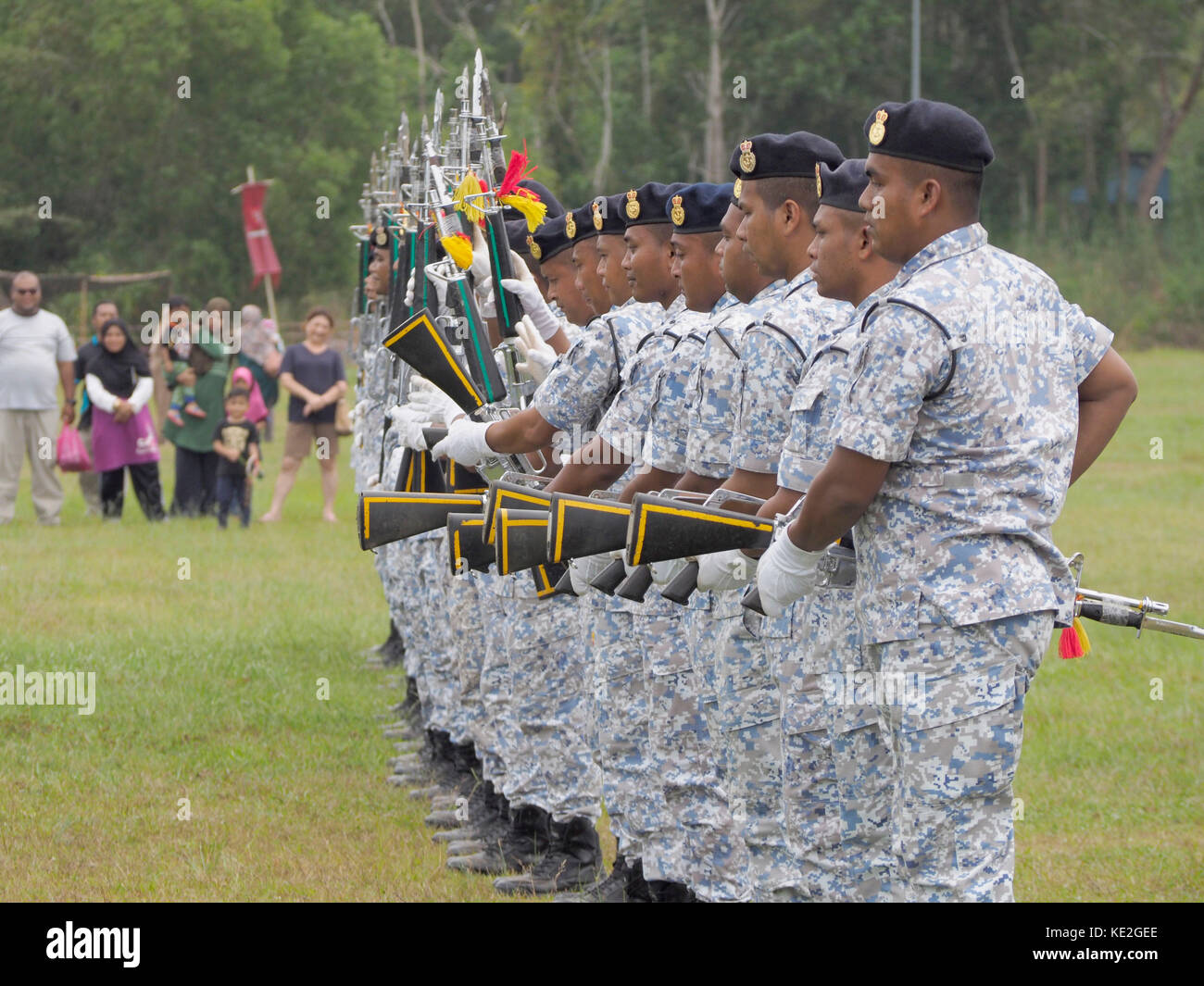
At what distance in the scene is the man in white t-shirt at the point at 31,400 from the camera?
46.6 feet

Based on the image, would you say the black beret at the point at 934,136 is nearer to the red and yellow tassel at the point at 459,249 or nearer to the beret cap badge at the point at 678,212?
the beret cap badge at the point at 678,212

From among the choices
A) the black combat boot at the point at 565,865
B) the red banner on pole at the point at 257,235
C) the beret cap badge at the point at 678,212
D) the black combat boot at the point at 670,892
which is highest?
the red banner on pole at the point at 257,235

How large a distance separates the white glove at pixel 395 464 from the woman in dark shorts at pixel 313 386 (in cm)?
697

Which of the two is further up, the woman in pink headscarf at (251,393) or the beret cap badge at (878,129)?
the beret cap badge at (878,129)

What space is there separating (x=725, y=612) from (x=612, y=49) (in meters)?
42.2

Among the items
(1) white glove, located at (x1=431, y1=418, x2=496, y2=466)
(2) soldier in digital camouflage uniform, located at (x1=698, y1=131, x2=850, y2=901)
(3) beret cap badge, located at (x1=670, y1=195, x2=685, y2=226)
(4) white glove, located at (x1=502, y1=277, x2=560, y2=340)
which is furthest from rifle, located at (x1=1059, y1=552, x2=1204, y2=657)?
(4) white glove, located at (x1=502, y1=277, x2=560, y2=340)

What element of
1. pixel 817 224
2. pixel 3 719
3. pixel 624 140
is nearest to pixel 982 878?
pixel 817 224

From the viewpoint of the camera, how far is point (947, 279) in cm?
339

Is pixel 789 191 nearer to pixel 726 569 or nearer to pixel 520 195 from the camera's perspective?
pixel 726 569

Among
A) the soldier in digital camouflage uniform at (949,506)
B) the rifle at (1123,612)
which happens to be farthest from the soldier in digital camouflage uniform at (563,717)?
the soldier in digital camouflage uniform at (949,506)

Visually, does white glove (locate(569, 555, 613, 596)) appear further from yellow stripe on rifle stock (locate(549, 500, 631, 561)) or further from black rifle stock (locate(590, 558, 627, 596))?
yellow stripe on rifle stock (locate(549, 500, 631, 561))

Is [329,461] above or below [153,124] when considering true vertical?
below

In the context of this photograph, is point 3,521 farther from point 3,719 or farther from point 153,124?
point 153,124
